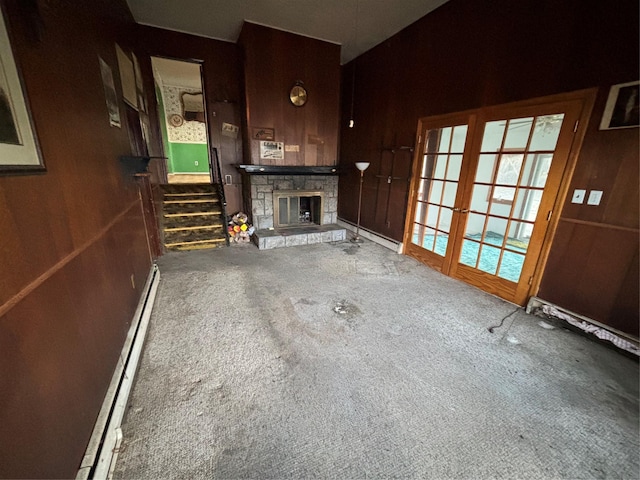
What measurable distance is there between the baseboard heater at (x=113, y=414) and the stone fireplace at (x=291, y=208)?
7.98 feet

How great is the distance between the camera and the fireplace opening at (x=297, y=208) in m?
4.59

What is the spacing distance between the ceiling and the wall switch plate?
2.64 metres

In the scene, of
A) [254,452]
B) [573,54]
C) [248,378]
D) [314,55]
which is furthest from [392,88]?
[254,452]

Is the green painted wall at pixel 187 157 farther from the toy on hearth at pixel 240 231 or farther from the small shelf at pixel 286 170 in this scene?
the small shelf at pixel 286 170

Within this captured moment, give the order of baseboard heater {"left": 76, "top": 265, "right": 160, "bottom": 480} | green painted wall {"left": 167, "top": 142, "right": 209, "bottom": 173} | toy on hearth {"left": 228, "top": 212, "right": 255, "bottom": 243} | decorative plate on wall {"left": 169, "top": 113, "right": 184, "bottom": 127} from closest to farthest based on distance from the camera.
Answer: baseboard heater {"left": 76, "top": 265, "right": 160, "bottom": 480}, toy on hearth {"left": 228, "top": 212, "right": 255, "bottom": 243}, decorative plate on wall {"left": 169, "top": 113, "right": 184, "bottom": 127}, green painted wall {"left": 167, "top": 142, "right": 209, "bottom": 173}

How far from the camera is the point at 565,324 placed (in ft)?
7.43

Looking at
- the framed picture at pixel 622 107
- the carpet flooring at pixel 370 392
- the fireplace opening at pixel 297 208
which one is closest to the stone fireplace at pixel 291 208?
the fireplace opening at pixel 297 208

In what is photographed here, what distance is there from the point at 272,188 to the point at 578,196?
12.6 feet

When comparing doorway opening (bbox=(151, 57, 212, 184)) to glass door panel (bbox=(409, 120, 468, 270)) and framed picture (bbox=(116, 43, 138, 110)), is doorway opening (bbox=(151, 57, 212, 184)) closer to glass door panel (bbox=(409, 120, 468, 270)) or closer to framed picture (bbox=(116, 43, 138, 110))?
framed picture (bbox=(116, 43, 138, 110))

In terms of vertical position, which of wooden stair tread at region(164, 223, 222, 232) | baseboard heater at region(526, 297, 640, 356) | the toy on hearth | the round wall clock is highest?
the round wall clock

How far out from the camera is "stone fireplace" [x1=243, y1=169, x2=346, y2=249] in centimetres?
437

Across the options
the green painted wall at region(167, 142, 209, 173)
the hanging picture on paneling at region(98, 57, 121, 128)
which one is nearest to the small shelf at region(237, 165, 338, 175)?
the hanging picture on paneling at region(98, 57, 121, 128)

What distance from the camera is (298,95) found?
4.23 meters

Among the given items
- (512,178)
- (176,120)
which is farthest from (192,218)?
(176,120)
